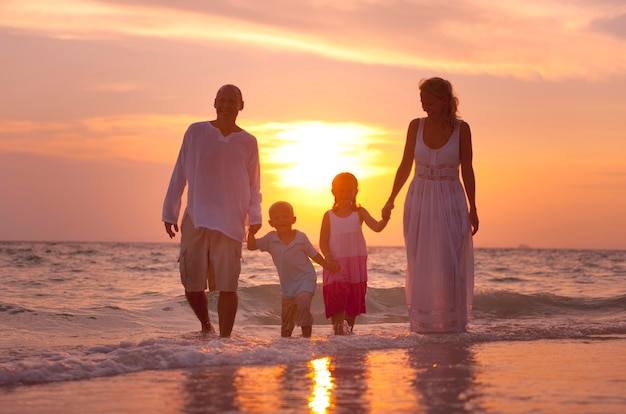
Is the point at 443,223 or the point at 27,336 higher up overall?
the point at 443,223

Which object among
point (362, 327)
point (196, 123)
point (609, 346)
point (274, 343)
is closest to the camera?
point (274, 343)

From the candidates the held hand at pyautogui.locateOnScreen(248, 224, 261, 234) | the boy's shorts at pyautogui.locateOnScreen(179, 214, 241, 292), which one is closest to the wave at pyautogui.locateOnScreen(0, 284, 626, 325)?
the boy's shorts at pyautogui.locateOnScreen(179, 214, 241, 292)

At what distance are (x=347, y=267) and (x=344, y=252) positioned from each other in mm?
166

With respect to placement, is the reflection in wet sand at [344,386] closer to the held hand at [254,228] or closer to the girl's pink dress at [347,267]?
the held hand at [254,228]

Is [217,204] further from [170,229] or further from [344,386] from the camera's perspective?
[344,386]

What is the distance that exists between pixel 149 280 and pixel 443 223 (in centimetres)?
1377

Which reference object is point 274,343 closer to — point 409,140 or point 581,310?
point 409,140

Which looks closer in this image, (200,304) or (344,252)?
(200,304)

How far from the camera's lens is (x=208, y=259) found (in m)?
7.73

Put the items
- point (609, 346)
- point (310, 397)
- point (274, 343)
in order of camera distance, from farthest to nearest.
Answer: point (609, 346)
point (274, 343)
point (310, 397)

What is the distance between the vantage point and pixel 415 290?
8.03 metres

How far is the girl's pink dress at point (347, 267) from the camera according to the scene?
28.8 ft

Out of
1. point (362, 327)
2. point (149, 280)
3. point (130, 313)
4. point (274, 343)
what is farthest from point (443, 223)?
point (149, 280)

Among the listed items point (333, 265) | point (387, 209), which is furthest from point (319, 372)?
point (333, 265)
